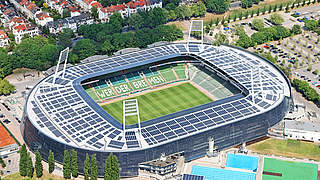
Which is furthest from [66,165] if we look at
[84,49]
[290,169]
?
[84,49]

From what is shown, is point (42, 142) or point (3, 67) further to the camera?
point (3, 67)

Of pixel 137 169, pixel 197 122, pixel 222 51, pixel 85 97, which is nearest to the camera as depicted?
pixel 137 169

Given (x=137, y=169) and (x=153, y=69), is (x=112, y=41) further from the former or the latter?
(x=137, y=169)

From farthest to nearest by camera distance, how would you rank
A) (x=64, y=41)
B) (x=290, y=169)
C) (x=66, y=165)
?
(x=64, y=41) < (x=290, y=169) < (x=66, y=165)

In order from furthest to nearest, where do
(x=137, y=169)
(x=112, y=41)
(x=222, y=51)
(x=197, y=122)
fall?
(x=112, y=41)
(x=222, y=51)
(x=197, y=122)
(x=137, y=169)

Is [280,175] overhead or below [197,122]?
below

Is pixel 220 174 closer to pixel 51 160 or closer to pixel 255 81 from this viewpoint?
pixel 255 81

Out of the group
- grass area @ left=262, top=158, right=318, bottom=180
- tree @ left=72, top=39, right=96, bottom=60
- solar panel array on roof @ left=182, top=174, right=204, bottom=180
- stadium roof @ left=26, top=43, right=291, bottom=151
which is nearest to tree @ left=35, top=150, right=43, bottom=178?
stadium roof @ left=26, top=43, right=291, bottom=151

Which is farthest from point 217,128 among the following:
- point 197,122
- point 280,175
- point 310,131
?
point 310,131
